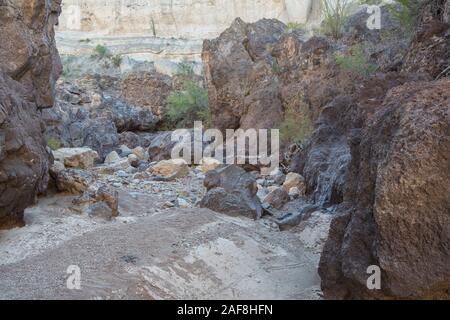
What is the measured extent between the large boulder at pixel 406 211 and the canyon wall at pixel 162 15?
3215 centimetres

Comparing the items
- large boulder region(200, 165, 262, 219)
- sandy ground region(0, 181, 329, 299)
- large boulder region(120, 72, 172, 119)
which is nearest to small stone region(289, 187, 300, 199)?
large boulder region(200, 165, 262, 219)

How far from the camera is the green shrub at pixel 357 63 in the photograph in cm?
785

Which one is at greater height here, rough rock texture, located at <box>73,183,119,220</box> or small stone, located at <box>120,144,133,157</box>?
rough rock texture, located at <box>73,183,119,220</box>

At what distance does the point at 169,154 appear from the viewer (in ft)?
33.5

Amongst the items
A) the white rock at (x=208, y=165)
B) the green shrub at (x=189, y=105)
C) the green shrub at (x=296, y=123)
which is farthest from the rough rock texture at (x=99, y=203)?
the green shrub at (x=189, y=105)

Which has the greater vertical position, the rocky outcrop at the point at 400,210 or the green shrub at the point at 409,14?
the green shrub at the point at 409,14

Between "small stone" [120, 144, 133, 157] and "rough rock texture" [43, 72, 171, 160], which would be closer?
"small stone" [120, 144, 133, 157]

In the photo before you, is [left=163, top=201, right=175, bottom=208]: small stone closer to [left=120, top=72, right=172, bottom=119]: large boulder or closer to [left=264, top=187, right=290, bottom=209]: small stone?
[left=264, top=187, right=290, bottom=209]: small stone

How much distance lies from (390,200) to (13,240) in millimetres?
2785

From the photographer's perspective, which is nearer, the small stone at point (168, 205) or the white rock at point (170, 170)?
the small stone at point (168, 205)

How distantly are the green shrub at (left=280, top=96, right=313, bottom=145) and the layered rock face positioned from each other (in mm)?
3792

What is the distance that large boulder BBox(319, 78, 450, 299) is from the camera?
8.29 feet

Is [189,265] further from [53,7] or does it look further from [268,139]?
[268,139]

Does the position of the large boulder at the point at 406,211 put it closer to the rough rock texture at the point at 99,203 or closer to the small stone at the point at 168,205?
the rough rock texture at the point at 99,203
